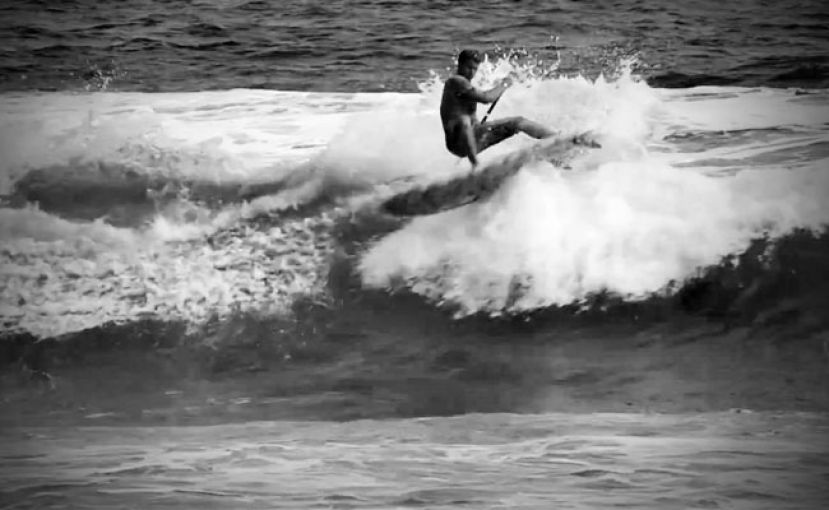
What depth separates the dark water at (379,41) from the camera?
4.55 meters

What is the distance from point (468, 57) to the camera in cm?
448

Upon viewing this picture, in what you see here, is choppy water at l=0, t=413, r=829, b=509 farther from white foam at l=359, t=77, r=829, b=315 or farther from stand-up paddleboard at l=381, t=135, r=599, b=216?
stand-up paddleboard at l=381, t=135, r=599, b=216

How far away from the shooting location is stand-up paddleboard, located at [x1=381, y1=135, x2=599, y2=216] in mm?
4441

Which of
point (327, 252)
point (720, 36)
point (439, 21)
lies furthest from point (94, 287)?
point (720, 36)

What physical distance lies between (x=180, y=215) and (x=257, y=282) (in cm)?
35

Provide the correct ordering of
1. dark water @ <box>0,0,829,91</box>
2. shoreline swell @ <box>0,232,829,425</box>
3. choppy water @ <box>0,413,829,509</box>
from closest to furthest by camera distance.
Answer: choppy water @ <box>0,413,829,509</box>, shoreline swell @ <box>0,232,829,425</box>, dark water @ <box>0,0,829,91</box>

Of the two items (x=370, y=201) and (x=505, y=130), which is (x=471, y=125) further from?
(x=370, y=201)

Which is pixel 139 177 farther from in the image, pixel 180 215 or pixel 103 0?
pixel 103 0

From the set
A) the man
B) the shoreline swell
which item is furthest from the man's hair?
the shoreline swell

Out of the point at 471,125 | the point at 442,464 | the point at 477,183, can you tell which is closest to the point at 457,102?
the point at 471,125

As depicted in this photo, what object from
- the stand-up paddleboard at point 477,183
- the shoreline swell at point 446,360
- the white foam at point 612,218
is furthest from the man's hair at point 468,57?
the shoreline swell at point 446,360

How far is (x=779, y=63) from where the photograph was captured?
456 cm

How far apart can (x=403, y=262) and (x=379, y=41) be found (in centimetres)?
78

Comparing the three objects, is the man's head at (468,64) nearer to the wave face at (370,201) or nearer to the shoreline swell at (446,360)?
the wave face at (370,201)
